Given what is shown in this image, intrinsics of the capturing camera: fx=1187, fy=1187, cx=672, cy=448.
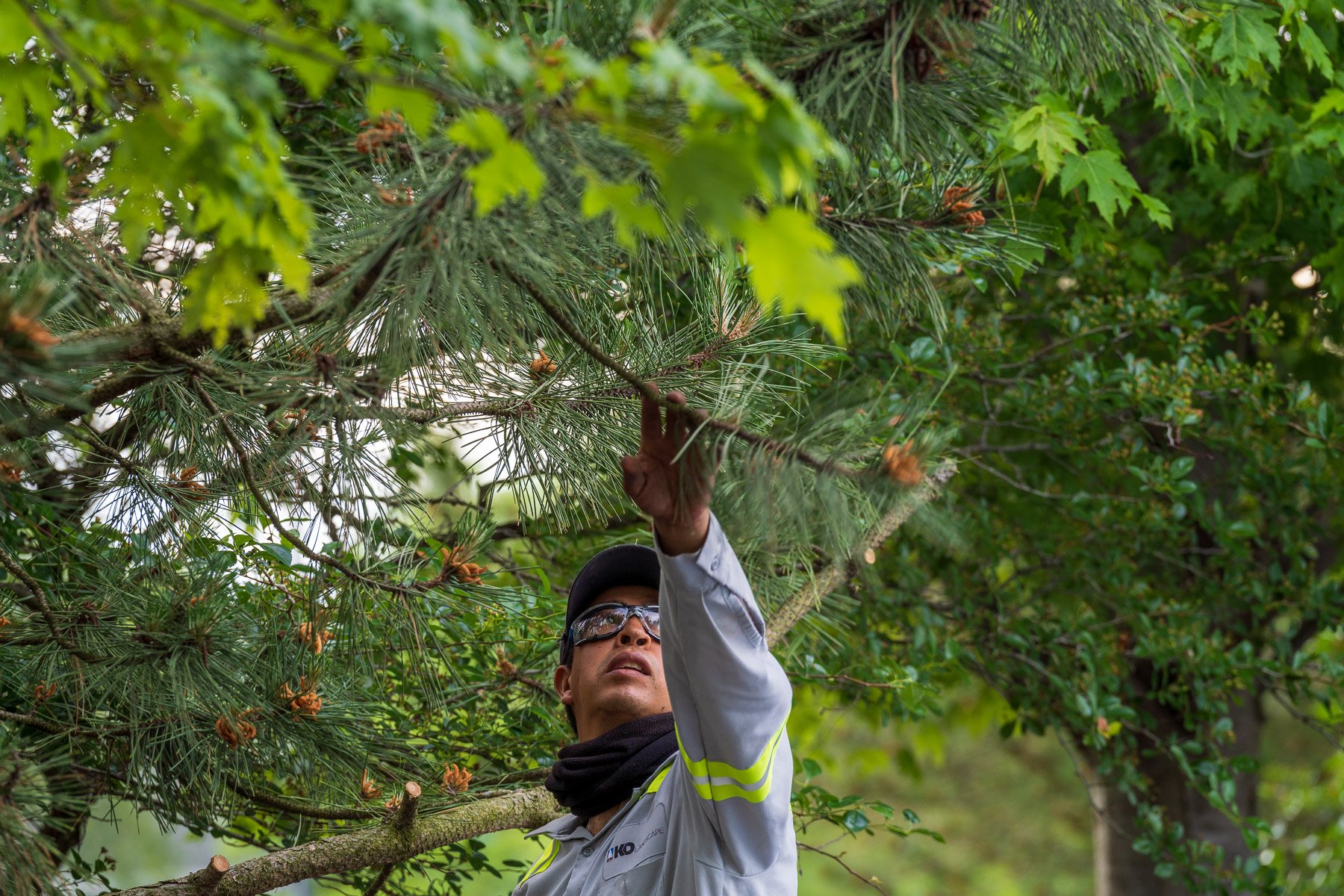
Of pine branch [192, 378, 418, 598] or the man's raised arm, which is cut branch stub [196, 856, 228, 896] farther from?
the man's raised arm

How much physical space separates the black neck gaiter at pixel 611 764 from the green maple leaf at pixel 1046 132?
1.80 meters

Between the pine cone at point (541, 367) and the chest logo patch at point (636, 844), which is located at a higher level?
the pine cone at point (541, 367)

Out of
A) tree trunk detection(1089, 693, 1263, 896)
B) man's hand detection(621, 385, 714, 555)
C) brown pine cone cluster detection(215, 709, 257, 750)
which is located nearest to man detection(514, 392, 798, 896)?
man's hand detection(621, 385, 714, 555)

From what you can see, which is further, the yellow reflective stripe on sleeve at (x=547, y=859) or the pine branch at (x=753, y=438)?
the yellow reflective stripe on sleeve at (x=547, y=859)

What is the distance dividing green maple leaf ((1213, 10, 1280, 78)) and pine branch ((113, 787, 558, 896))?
8.85 feet

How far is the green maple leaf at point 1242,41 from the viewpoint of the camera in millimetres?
3225

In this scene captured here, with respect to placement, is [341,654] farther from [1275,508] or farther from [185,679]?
[1275,508]

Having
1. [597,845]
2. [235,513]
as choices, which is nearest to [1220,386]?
[597,845]

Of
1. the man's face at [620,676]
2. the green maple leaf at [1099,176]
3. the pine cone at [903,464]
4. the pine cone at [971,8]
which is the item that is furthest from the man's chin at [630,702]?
the green maple leaf at [1099,176]

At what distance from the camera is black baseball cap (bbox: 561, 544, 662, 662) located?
2.53 m

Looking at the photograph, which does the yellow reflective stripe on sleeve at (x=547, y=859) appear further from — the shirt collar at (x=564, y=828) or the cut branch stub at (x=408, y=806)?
the cut branch stub at (x=408, y=806)

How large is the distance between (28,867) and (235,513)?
977 mm

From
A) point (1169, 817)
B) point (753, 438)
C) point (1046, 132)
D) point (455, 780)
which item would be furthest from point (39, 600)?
point (1169, 817)

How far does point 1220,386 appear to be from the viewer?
4.09 meters
